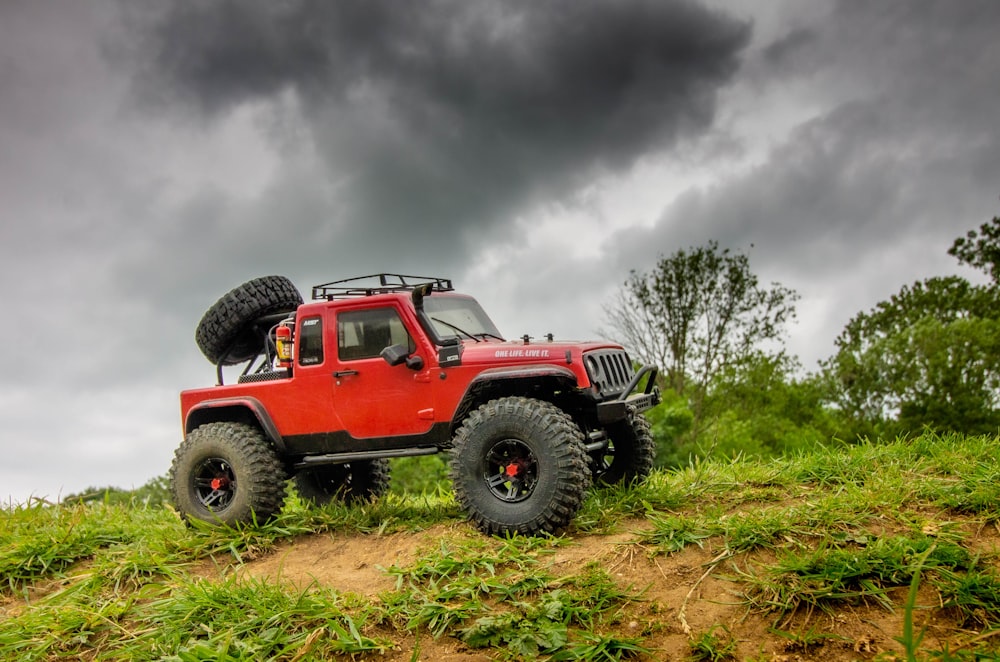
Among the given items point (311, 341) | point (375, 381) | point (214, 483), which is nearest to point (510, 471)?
point (375, 381)

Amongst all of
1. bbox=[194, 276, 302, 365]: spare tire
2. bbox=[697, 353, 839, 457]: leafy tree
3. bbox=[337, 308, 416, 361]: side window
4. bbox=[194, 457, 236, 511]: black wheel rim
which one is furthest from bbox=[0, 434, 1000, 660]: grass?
bbox=[697, 353, 839, 457]: leafy tree

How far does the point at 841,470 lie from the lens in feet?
24.0

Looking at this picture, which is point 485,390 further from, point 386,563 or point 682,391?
point 682,391

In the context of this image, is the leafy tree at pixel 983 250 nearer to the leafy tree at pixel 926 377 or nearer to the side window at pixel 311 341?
the leafy tree at pixel 926 377

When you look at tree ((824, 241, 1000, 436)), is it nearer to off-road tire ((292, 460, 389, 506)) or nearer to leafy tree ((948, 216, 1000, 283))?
leafy tree ((948, 216, 1000, 283))

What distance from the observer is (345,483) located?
886cm

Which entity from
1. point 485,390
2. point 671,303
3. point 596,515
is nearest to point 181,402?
point 485,390

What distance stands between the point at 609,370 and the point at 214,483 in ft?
13.2

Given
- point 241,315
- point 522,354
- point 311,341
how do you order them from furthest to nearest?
1. point 241,315
2. point 311,341
3. point 522,354

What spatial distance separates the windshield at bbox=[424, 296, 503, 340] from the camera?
23.5 ft

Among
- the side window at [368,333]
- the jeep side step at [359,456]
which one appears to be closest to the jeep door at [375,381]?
the side window at [368,333]

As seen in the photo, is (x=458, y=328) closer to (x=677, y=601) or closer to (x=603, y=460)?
(x=603, y=460)

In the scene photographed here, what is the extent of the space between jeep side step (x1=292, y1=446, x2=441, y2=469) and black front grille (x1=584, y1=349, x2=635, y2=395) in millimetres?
1541

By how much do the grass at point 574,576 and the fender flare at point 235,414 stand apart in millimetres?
831
